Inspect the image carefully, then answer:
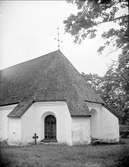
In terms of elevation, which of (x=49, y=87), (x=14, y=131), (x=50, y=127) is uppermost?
(x=49, y=87)

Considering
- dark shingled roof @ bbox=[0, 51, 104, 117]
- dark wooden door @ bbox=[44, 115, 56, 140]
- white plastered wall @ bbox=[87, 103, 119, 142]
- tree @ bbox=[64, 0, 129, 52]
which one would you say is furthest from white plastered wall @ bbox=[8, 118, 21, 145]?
tree @ bbox=[64, 0, 129, 52]

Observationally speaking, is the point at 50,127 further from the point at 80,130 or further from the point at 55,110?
the point at 80,130

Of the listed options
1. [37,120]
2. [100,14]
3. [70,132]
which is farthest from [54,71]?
[100,14]

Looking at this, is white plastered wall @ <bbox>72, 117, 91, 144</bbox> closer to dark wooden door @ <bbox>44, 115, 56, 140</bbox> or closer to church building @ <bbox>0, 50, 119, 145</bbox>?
church building @ <bbox>0, 50, 119, 145</bbox>

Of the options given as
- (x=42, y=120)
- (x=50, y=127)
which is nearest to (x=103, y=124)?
(x=50, y=127)

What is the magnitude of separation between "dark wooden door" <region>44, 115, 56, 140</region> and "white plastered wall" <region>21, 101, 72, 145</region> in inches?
13.0

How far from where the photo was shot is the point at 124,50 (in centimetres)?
1015

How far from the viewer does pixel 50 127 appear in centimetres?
1888

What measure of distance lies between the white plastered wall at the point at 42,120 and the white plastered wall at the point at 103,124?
11.0 ft

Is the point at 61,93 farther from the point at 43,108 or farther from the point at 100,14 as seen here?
the point at 100,14

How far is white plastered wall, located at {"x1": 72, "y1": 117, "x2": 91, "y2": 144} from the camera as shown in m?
17.2

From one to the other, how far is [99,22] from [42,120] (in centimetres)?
1075

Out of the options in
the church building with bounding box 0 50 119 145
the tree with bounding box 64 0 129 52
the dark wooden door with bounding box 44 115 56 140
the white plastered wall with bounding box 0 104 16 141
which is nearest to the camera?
the tree with bounding box 64 0 129 52

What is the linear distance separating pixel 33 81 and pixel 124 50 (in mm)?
12165
